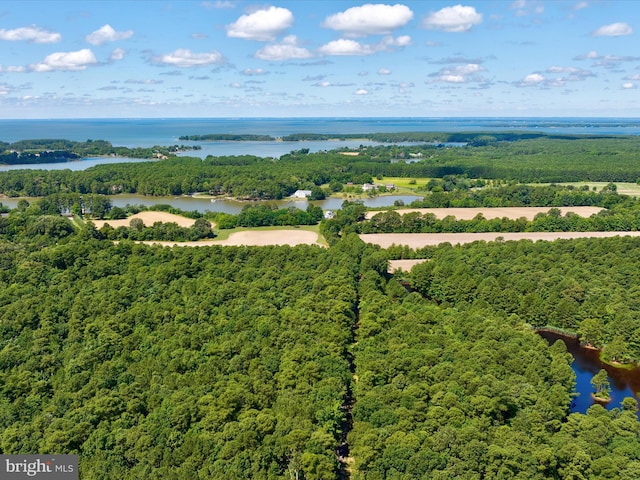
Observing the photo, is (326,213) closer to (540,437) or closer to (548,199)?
(548,199)

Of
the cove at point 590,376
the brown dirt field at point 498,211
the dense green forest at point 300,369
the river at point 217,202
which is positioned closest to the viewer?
the dense green forest at point 300,369

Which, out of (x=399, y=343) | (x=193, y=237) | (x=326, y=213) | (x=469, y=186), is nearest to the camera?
(x=399, y=343)

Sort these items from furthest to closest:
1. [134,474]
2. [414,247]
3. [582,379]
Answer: [414,247] → [582,379] → [134,474]

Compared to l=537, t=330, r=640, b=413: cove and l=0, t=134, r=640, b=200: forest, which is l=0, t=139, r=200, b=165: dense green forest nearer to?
l=0, t=134, r=640, b=200: forest

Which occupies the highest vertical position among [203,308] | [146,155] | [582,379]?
[146,155]

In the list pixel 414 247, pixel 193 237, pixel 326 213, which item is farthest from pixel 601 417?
pixel 326 213

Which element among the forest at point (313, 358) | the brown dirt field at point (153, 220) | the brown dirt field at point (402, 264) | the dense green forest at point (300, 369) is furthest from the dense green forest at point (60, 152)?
the brown dirt field at point (402, 264)

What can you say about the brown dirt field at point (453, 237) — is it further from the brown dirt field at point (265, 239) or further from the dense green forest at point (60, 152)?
the dense green forest at point (60, 152)

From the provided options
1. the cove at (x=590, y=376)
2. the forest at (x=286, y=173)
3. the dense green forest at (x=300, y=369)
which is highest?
the forest at (x=286, y=173)
